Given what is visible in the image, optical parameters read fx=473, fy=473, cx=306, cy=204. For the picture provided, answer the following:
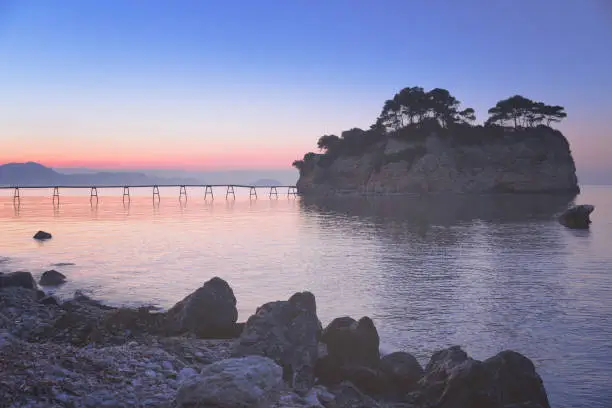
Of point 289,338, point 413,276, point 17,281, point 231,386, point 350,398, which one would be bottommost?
point 413,276

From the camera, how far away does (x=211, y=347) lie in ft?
39.4

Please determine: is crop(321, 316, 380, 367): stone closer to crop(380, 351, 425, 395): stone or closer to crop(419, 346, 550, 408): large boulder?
crop(380, 351, 425, 395): stone

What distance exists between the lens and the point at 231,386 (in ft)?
23.4

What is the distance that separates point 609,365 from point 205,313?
11134 mm

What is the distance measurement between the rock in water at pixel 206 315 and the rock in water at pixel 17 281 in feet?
30.4

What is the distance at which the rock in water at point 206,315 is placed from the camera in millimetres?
14133

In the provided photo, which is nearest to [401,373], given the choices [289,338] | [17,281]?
[289,338]

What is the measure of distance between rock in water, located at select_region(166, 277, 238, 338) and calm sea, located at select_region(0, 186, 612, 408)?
3051 millimetres

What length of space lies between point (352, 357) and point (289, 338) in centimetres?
168

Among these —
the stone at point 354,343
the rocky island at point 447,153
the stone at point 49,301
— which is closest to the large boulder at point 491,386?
the stone at point 354,343

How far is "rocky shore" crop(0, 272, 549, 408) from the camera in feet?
23.9

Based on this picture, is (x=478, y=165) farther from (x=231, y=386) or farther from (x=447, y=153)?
(x=231, y=386)

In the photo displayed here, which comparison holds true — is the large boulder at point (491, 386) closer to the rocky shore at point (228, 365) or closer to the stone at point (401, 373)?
the rocky shore at point (228, 365)

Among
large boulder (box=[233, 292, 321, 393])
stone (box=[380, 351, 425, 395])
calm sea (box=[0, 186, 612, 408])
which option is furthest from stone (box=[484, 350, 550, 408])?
large boulder (box=[233, 292, 321, 393])
